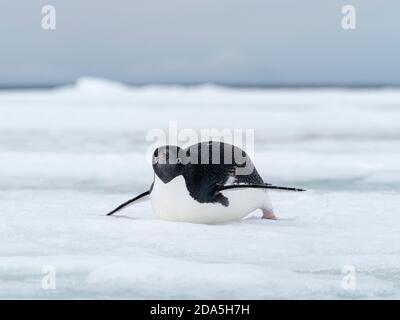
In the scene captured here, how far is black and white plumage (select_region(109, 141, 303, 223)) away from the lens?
15.5 ft

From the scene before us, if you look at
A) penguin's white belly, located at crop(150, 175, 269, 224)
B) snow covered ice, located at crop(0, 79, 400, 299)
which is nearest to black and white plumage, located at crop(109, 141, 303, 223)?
penguin's white belly, located at crop(150, 175, 269, 224)

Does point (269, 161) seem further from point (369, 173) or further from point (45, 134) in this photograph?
point (45, 134)

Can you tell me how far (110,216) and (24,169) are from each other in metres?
3.72

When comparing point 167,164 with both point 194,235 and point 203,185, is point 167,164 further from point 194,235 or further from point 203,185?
point 194,235

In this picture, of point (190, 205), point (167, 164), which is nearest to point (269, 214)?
point (190, 205)

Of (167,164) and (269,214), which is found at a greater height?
(167,164)

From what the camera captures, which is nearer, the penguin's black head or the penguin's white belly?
the penguin's black head

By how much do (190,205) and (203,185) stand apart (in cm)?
15

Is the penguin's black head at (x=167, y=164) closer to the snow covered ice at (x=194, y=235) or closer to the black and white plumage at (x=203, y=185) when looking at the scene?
the black and white plumage at (x=203, y=185)

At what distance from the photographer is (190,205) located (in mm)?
4844

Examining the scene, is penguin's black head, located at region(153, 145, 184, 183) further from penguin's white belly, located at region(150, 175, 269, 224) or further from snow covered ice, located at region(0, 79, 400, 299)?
snow covered ice, located at region(0, 79, 400, 299)

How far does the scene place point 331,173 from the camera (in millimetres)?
8367

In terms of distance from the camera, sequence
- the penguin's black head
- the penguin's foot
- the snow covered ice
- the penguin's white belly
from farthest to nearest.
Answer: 1. the penguin's foot
2. the penguin's white belly
3. the penguin's black head
4. the snow covered ice
